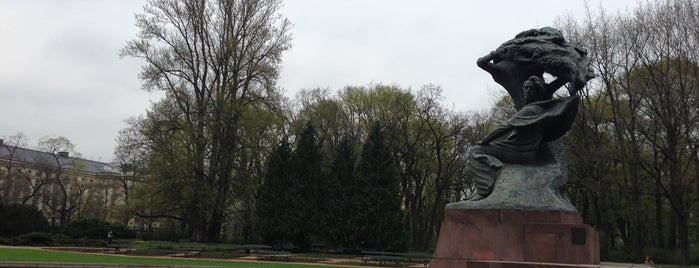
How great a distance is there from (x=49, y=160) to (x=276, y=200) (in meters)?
48.4

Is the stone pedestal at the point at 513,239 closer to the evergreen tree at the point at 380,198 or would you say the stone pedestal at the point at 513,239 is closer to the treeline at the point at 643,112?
the treeline at the point at 643,112

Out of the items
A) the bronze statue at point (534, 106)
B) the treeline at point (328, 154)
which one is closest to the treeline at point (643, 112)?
the treeline at point (328, 154)

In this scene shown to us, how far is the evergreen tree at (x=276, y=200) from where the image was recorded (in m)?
34.8

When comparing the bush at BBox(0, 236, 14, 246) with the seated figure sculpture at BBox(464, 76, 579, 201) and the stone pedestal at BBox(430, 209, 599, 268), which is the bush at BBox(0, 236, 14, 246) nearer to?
the stone pedestal at BBox(430, 209, 599, 268)

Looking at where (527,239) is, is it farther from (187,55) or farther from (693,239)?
(693,239)

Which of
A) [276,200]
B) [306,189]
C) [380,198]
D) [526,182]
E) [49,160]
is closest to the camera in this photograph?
[526,182]

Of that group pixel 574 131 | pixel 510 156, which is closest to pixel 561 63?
pixel 510 156

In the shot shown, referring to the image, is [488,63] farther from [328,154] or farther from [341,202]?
[328,154]

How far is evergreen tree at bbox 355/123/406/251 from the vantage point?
33781 millimetres

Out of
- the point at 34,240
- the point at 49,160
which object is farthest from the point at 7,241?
the point at 49,160

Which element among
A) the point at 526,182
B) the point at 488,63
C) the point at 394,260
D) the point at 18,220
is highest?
the point at 488,63

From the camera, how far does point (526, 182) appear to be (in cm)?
1187

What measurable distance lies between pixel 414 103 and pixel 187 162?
15906 millimetres

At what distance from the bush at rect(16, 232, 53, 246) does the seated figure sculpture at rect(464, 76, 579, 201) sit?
87.5 feet
